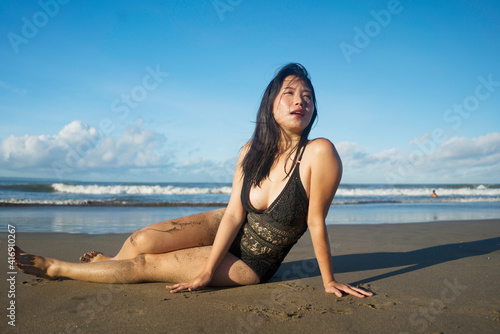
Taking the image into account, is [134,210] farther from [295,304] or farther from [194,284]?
[295,304]

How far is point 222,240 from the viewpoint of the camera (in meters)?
2.81

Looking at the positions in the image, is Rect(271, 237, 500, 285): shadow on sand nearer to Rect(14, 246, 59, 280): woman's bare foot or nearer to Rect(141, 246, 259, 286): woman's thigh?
Rect(141, 246, 259, 286): woman's thigh

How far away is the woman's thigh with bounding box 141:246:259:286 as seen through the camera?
2875 mm

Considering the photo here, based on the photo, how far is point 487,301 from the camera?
8.23 ft

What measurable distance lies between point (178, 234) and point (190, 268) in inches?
12.0

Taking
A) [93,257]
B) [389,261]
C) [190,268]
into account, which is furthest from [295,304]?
[93,257]

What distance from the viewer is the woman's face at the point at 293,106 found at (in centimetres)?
279

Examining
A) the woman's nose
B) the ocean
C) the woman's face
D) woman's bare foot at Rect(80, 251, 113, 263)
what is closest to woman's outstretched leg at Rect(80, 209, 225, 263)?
woman's bare foot at Rect(80, 251, 113, 263)

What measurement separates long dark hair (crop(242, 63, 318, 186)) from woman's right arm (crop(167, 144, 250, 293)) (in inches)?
7.6

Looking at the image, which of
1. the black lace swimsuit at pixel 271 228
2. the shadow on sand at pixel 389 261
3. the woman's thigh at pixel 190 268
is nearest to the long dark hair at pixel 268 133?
the black lace swimsuit at pixel 271 228

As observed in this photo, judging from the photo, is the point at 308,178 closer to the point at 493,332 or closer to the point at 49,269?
the point at 493,332

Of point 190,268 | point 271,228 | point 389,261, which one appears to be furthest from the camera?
point 389,261

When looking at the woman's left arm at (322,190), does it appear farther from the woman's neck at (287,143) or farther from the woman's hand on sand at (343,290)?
the woman's neck at (287,143)

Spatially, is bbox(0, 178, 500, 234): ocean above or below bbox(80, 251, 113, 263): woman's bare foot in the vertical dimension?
below
